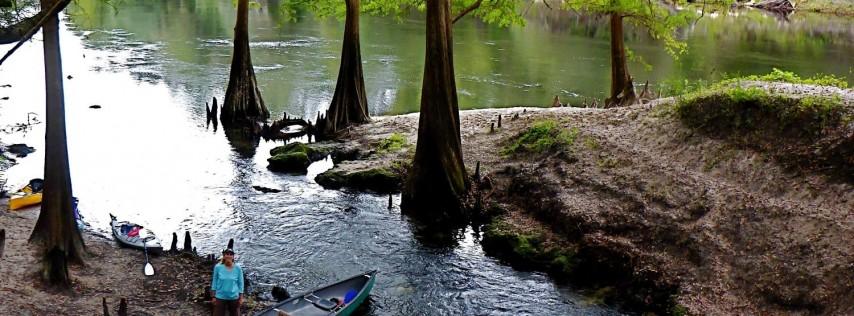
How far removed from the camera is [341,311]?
39.8 ft

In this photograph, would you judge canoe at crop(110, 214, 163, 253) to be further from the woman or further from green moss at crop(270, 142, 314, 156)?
green moss at crop(270, 142, 314, 156)

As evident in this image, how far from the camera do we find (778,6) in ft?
280

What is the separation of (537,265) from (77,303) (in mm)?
8876

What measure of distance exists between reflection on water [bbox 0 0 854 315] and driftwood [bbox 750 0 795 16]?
12.1m

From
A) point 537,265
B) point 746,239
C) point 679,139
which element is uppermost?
point 679,139

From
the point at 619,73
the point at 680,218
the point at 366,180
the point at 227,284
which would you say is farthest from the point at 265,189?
the point at 619,73

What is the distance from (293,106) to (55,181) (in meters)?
19.8

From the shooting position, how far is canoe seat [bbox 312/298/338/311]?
40.7ft

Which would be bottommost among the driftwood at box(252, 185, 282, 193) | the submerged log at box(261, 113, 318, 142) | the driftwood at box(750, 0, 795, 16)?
the driftwood at box(252, 185, 282, 193)

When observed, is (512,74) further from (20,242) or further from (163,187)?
(20,242)

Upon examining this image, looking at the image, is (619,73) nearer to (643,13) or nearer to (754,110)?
(643,13)

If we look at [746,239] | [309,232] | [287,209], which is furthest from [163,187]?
[746,239]

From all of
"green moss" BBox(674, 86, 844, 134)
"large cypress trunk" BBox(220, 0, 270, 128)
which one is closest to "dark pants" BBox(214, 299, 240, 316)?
"green moss" BBox(674, 86, 844, 134)

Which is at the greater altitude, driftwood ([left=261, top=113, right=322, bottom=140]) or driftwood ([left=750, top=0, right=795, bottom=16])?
driftwood ([left=750, top=0, right=795, bottom=16])
